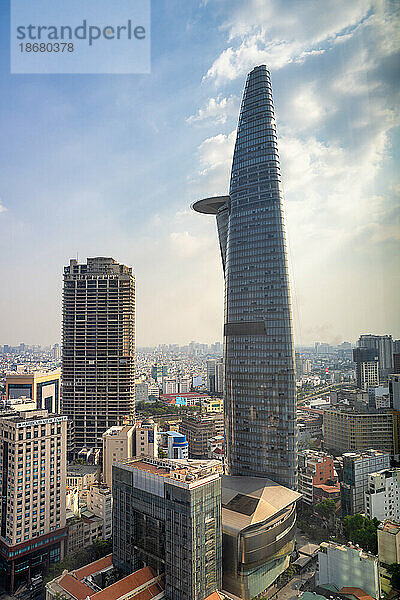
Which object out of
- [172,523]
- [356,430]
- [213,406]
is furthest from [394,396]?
[213,406]

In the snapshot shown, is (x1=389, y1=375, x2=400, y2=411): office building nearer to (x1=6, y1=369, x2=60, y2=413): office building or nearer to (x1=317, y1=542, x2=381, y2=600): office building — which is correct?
(x1=317, y1=542, x2=381, y2=600): office building

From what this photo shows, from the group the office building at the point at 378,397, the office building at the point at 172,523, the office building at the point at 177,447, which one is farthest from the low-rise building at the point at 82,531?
the office building at the point at 378,397

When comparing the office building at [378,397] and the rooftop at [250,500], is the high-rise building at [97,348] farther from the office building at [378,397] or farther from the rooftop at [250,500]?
the office building at [378,397]

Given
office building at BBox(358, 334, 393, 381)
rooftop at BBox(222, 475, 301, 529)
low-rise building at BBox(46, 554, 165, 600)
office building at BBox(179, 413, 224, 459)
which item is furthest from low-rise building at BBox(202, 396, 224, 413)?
office building at BBox(358, 334, 393, 381)

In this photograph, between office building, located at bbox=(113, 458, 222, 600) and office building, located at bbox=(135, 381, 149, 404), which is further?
office building, located at bbox=(135, 381, 149, 404)

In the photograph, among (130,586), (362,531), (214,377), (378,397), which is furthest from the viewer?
(214,377)

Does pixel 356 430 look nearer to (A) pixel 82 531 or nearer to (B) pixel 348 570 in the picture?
(B) pixel 348 570
